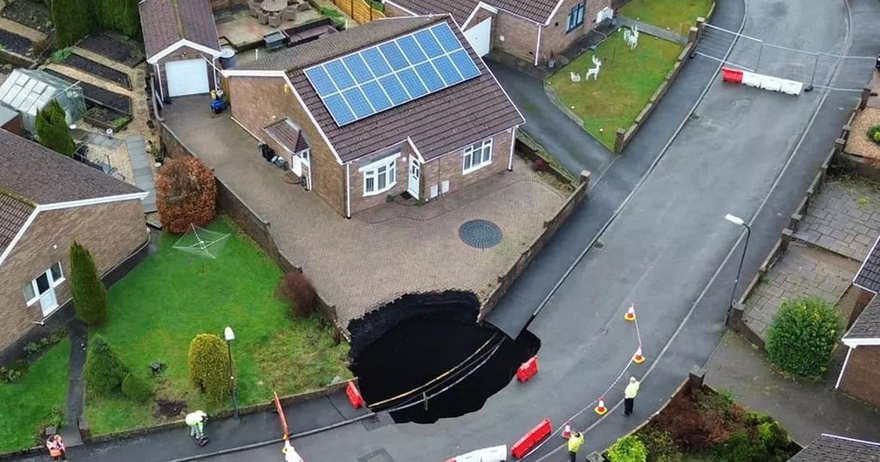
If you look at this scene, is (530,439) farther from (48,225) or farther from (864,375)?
(48,225)

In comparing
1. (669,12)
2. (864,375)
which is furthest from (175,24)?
(864,375)

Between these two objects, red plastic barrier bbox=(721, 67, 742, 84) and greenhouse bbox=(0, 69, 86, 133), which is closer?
greenhouse bbox=(0, 69, 86, 133)

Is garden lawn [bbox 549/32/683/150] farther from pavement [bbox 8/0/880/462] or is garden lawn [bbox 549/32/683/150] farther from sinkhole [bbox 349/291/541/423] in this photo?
sinkhole [bbox 349/291/541/423]

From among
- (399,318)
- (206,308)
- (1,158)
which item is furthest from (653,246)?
(1,158)

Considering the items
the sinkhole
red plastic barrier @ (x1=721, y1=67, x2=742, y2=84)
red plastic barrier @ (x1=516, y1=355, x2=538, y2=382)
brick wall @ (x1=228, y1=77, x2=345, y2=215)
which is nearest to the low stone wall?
the sinkhole

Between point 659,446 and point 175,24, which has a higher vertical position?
point 175,24

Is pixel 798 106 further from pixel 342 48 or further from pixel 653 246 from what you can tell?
pixel 342 48

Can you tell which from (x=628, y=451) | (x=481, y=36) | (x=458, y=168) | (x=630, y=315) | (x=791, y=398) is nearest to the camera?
(x=628, y=451)
